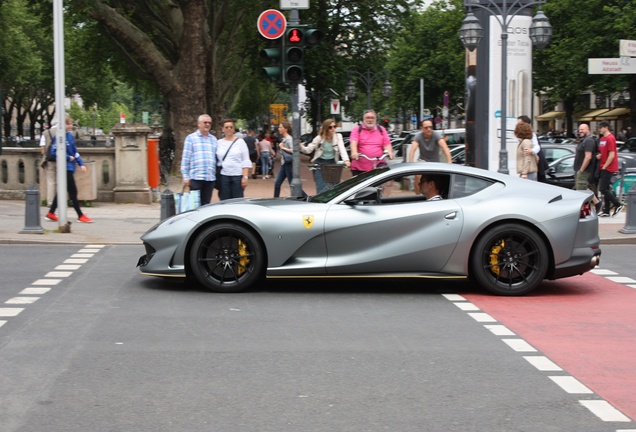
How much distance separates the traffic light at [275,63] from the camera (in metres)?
14.7

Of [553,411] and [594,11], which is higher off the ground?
[594,11]

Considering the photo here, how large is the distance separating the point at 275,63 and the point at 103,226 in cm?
385

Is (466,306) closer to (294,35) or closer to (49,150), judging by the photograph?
(294,35)

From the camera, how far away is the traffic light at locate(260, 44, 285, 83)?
14.7 m

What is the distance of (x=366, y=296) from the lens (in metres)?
9.78

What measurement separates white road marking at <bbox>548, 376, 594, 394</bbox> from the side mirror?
3.50m

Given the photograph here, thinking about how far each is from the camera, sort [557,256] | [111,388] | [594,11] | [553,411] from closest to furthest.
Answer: [553,411]
[111,388]
[557,256]
[594,11]

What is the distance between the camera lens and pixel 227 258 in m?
9.73

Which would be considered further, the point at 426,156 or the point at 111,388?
the point at 426,156

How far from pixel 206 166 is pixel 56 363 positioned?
7.22 meters

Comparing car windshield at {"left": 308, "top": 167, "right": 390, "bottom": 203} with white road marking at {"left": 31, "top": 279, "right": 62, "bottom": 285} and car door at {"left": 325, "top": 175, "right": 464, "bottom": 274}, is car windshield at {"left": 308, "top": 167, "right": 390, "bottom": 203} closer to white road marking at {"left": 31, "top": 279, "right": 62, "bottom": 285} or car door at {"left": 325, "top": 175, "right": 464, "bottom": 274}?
car door at {"left": 325, "top": 175, "right": 464, "bottom": 274}

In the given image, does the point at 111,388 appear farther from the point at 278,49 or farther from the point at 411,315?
the point at 278,49

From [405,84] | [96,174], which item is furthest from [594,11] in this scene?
[96,174]

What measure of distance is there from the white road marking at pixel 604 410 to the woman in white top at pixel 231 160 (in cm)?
884
